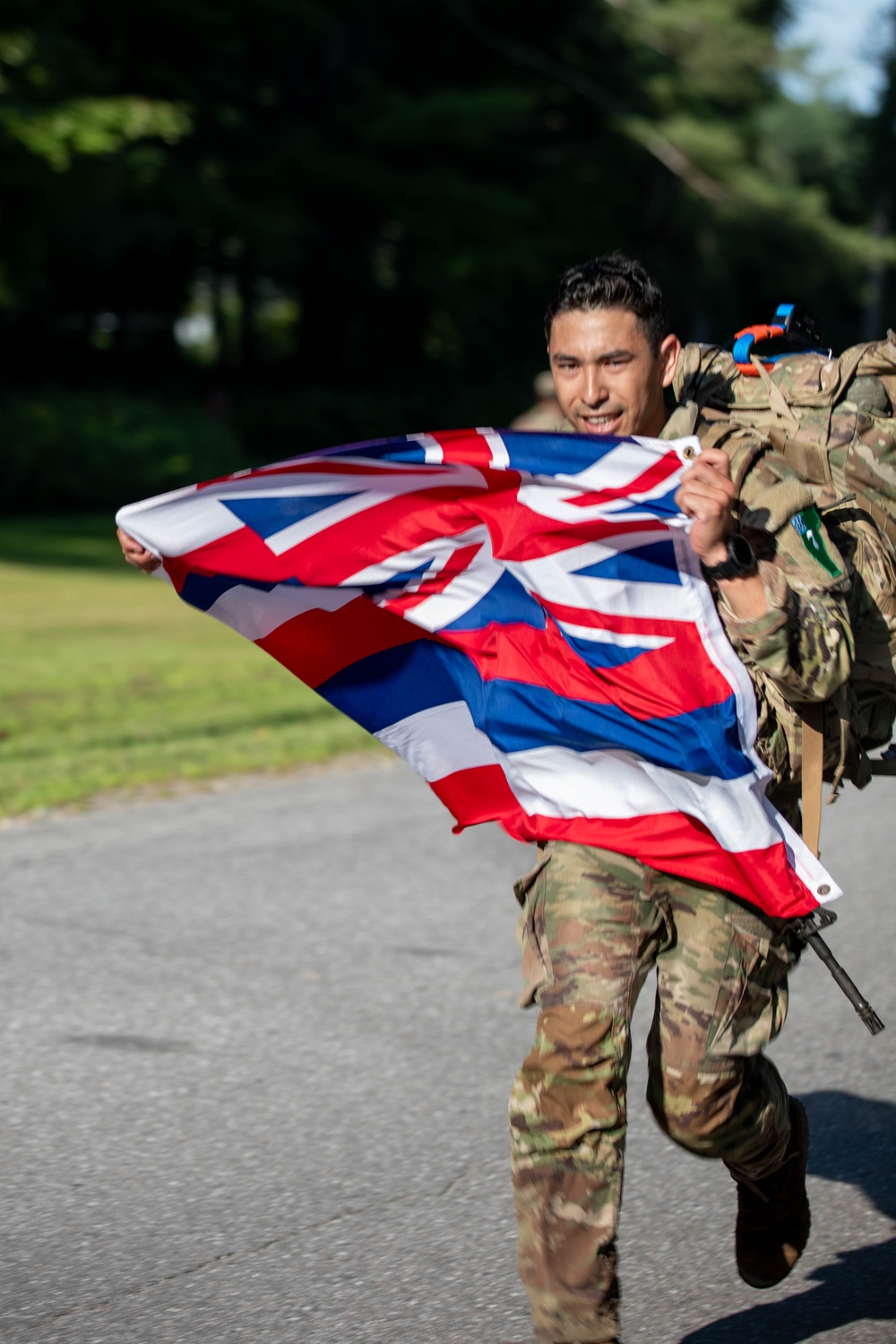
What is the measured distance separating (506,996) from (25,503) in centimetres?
1991

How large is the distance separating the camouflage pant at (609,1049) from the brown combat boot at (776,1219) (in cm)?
13

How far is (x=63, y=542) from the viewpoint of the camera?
20562mm

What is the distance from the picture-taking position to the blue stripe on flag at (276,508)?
10.8 ft

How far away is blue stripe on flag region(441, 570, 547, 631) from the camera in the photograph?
125 inches

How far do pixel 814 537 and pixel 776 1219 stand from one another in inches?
51.0

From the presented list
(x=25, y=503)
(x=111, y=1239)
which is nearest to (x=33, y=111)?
(x=25, y=503)

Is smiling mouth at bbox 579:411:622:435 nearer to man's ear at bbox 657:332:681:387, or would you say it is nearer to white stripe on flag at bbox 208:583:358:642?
man's ear at bbox 657:332:681:387

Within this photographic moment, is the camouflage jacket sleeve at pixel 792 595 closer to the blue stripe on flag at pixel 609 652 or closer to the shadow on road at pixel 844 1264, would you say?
the blue stripe on flag at pixel 609 652

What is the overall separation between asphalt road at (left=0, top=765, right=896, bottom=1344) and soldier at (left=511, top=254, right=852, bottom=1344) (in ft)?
1.46

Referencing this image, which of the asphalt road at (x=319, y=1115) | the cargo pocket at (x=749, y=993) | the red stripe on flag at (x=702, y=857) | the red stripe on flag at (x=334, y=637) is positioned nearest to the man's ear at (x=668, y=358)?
the red stripe on flag at (x=334, y=637)

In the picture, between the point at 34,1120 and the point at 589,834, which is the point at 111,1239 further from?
the point at 589,834

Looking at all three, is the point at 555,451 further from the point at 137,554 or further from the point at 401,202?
the point at 401,202

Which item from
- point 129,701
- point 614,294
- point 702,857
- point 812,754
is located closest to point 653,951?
point 702,857

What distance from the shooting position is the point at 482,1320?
126 inches
